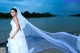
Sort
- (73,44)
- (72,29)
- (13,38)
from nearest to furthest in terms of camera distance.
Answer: (13,38) → (73,44) → (72,29)

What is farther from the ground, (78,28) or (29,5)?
(29,5)

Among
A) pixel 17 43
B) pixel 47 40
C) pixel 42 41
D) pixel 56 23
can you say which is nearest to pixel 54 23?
pixel 56 23

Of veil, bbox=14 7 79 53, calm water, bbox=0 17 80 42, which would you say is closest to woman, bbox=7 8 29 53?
veil, bbox=14 7 79 53

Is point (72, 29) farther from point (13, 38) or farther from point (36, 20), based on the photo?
point (13, 38)

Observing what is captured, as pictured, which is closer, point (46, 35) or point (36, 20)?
point (46, 35)

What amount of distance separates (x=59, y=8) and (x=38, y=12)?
0.79 meters

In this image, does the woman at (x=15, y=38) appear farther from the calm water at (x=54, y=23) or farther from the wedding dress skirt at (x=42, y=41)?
the calm water at (x=54, y=23)

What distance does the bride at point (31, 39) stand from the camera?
798 centimetres

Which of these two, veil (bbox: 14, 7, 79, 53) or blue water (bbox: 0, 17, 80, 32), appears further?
blue water (bbox: 0, 17, 80, 32)

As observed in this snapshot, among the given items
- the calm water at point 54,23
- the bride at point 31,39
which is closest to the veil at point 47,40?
the bride at point 31,39

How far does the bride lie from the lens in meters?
7.98

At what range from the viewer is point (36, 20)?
11.8 metres

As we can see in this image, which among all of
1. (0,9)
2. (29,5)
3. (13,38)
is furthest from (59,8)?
(13,38)

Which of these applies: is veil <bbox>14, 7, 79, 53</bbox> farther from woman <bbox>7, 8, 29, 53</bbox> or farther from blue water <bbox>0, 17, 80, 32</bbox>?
blue water <bbox>0, 17, 80, 32</bbox>
